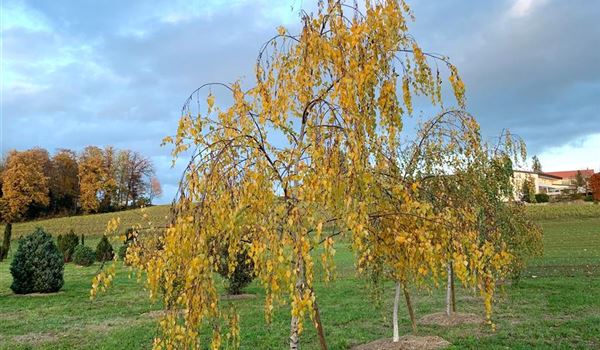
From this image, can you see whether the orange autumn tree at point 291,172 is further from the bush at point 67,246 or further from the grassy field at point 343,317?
the bush at point 67,246

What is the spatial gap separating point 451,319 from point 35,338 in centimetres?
794

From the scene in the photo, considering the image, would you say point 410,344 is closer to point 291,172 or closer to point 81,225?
point 291,172

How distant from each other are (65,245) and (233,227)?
25.7 meters

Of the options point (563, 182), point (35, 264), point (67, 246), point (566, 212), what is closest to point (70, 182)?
point (67, 246)

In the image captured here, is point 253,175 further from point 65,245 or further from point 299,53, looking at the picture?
point 65,245

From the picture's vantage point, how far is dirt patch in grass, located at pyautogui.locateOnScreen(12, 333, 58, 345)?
8789mm

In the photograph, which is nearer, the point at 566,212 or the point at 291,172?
the point at 291,172

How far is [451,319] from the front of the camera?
9281 millimetres

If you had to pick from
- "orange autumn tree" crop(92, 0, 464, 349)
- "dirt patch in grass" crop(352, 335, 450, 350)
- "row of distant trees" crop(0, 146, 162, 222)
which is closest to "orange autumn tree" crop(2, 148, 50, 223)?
"row of distant trees" crop(0, 146, 162, 222)

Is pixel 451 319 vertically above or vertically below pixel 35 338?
above

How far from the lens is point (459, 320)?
9.22 metres

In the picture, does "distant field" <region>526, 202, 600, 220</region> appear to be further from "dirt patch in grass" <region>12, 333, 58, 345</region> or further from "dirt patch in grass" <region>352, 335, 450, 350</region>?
"dirt patch in grass" <region>12, 333, 58, 345</region>

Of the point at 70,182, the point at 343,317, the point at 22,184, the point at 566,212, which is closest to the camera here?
the point at 343,317

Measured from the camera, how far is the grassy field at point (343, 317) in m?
7.95
